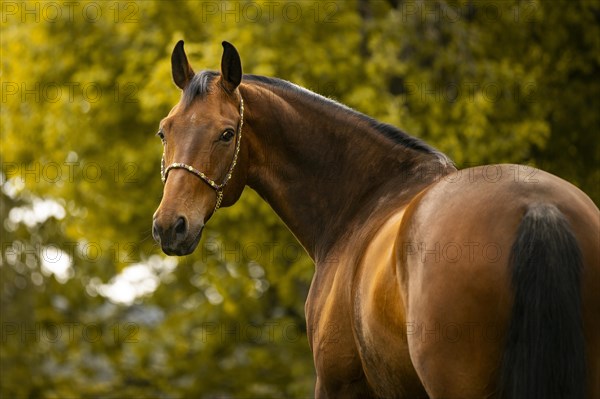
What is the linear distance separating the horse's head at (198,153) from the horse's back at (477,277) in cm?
134

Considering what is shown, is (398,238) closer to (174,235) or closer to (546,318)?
(546,318)

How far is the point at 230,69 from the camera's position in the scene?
16.7ft

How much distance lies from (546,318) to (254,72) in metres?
8.80

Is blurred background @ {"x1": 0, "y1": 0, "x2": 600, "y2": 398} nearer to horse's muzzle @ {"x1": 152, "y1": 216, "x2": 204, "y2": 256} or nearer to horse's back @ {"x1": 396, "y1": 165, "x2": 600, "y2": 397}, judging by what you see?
horse's muzzle @ {"x1": 152, "y1": 216, "x2": 204, "y2": 256}

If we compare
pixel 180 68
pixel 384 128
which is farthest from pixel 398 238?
pixel 180 68

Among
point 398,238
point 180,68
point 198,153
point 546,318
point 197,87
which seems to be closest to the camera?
point 546,318

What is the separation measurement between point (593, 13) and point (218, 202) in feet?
35.3

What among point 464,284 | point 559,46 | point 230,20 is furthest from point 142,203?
point 464,284

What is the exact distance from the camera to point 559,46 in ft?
46.6

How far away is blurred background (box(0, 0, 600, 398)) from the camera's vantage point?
501 inches

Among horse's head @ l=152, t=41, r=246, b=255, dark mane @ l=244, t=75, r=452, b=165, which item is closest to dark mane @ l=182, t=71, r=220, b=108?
horse's head @ l=152, t=41, r=246, b=255

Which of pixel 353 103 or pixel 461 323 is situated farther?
pixel 353 103

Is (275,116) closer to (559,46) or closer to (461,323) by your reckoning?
(461,323)

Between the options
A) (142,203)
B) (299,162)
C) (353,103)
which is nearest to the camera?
(299,162)
